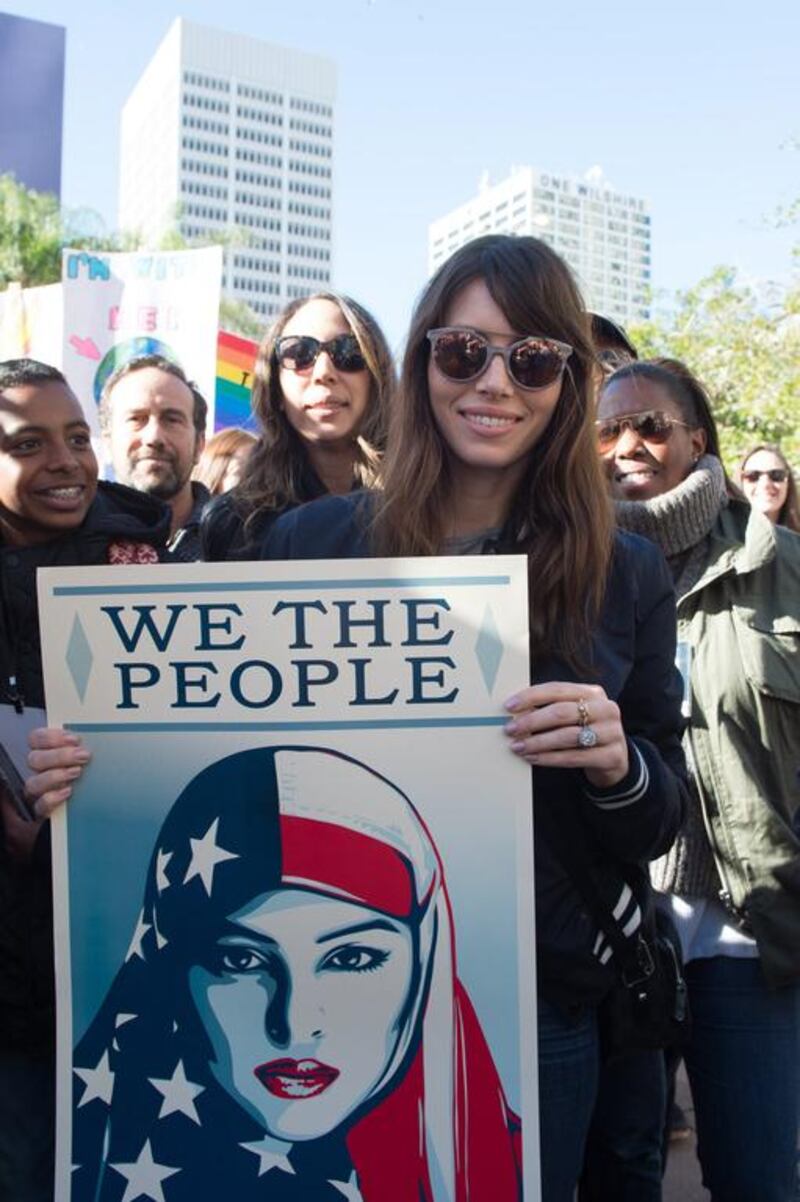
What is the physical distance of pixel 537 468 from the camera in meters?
1.79

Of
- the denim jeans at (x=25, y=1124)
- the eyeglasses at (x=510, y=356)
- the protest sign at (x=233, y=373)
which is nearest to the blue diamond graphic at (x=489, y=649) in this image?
the eyeglasses at (x=510, y=356)

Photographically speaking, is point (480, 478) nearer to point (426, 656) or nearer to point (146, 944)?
point (426, 656)

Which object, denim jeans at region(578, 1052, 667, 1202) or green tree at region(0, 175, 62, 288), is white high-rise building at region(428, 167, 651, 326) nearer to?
green tree at region(0, 175, 62, 288)

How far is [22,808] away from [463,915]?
666 mm

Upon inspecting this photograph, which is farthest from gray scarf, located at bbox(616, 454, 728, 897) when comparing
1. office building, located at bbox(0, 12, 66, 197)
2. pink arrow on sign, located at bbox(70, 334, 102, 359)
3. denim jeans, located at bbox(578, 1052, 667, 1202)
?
office building, located at bbox(0, 12, 66, 197)

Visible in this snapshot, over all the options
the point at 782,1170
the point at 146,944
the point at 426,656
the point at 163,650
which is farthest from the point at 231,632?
the point at 782,1170

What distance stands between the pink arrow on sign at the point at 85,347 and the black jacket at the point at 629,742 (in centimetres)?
440

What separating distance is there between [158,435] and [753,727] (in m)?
2.06

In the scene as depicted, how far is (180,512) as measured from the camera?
11.9 feet

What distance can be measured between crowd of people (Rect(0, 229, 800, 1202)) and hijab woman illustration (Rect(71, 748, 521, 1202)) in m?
0.06

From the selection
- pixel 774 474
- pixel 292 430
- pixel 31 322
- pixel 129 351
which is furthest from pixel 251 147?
pixel 292 430

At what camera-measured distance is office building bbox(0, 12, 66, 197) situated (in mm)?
10242

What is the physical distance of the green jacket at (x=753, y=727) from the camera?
2.09 metres

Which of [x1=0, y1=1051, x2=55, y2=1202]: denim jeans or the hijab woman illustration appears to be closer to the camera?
the hijab woman illustration
